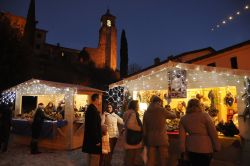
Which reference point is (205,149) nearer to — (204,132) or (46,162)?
(204,132)

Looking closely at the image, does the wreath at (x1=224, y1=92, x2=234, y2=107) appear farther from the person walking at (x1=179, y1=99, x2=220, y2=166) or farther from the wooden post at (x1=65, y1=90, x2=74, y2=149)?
the wooden post at (x1=65, y1=90, x2=74, y2=149)

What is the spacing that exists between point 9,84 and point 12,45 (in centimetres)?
260

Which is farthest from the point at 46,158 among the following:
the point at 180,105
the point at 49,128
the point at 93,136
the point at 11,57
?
the point at 11,57

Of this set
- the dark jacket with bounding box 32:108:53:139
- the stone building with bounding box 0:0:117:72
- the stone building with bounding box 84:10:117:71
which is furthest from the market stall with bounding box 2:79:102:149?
the stone building with bounding box 84:10:117:71

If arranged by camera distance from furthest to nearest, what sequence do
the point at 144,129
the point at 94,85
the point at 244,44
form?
the point at 94,85 < the point at 244,44 < the point at 144,129

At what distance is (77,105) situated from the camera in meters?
10.9

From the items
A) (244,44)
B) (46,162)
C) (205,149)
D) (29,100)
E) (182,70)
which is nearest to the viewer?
(205,149)

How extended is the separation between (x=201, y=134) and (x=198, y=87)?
490 cm

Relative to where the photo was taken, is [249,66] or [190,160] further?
[249,66]

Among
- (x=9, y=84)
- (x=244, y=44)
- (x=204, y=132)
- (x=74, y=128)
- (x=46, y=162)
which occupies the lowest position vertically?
(x=46, y=162)

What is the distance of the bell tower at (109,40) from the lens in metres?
47.1

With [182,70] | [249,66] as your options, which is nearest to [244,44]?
[249,66]

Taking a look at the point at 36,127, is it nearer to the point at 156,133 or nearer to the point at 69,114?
the point at 69,114

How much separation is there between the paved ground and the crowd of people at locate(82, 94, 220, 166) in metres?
1.71
